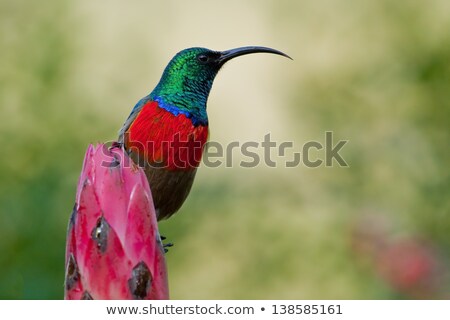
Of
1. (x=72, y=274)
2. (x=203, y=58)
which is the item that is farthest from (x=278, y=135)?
(x=72, y=274)

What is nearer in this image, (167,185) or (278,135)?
(167,185)

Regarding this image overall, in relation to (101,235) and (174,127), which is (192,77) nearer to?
(174,127)

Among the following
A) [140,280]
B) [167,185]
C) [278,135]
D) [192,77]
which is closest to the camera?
[140,280]

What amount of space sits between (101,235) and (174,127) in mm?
2634

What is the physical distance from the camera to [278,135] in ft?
18.7

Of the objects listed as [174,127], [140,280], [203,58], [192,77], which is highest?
[203,58]

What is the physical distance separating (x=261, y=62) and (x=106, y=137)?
2247 millimetres

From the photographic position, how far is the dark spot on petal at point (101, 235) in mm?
1275

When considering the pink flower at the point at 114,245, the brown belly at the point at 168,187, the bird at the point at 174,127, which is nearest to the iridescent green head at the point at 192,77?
the bird at the point at 174,127

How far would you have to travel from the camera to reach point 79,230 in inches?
51.3

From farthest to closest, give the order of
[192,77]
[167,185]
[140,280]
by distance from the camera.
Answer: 1. [192,77]
2. [167,185]
3. [140,280]

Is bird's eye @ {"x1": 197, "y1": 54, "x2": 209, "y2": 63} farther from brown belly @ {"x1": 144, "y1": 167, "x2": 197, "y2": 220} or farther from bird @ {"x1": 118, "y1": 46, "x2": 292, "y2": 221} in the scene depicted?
brown belly @ {"x1": 144, "y1": 167, "x2": 197, "y2": 220}

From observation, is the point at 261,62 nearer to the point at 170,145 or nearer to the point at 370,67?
the point at 370,67

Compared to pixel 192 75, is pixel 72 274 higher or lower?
lower
